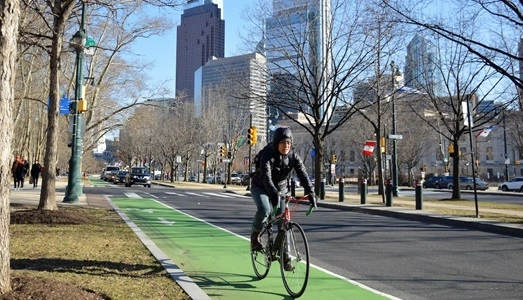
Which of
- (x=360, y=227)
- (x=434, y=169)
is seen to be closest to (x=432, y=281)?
(x=360, y=227)

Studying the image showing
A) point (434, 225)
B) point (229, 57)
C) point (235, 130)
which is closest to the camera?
point (434, 225)

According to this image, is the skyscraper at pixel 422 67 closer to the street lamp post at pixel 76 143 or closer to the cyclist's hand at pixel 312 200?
the street lamp post at pixel 76 143

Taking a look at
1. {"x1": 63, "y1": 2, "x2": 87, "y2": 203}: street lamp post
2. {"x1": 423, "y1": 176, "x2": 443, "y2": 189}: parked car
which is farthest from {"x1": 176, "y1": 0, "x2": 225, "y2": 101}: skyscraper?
{"x1": 423, "y1": 176, "x2": 443, "y2": 189}: parked car

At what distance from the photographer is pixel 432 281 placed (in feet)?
19.7

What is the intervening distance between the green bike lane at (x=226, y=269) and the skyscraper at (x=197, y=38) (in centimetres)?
596

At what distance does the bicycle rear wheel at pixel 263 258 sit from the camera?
5.65 metres

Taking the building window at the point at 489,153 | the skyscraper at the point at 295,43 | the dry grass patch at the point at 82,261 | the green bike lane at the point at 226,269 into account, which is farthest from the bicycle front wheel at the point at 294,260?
the building window at the point at 489,153

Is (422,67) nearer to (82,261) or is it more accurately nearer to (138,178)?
(82,261)

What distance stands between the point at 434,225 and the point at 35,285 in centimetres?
1141

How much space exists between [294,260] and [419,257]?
367 cm

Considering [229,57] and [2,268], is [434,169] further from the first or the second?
[2,268]

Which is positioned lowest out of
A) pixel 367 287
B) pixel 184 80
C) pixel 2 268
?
pixel 367 287

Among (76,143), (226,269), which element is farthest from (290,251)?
(76,143)

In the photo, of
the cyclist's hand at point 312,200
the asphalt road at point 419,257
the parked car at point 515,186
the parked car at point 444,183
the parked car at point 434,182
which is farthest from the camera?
the parked car at point 434,182
